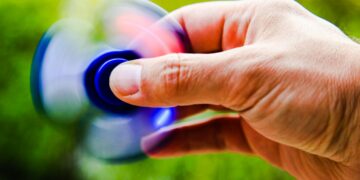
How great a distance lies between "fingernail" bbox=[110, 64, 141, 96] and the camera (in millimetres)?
652

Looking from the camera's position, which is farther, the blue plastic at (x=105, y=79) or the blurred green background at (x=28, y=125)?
the blurred green background at (x=28, y=125)

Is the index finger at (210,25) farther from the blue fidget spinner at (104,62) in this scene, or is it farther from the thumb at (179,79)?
the thumb at (179,79)

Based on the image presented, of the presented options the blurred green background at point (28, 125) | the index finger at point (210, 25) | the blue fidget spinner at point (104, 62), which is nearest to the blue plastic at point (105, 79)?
the blue fidget spinner at point (104, 62)

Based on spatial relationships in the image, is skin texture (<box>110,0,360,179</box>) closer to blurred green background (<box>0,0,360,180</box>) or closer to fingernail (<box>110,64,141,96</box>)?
fingernail (<box>110,64,141,96</box>)

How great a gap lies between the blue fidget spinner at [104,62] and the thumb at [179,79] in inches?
3.7

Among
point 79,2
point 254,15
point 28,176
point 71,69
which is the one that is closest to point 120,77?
point 71,69

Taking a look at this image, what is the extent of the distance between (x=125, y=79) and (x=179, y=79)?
0.09 m

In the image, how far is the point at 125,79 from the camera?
2.18ft

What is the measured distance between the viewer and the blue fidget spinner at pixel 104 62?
2.47 ft

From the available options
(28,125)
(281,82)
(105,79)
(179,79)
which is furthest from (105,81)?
(28,125)

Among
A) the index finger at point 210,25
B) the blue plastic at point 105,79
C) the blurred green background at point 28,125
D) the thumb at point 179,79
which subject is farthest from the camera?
the blurred green background at point 28,125

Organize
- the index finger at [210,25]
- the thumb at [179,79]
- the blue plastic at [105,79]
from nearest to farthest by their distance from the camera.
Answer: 1. the thumb at [179,79]
2. the blue plastic at [105,79]
3. the index finger at [210,25]

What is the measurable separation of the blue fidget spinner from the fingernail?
40mm

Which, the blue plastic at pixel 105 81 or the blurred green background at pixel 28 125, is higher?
the blue plastic at pixel 105 81
